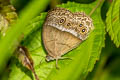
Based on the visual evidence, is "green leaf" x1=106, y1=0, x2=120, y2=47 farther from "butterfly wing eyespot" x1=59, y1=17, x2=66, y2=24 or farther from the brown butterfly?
"butterfly wing eyespot" x1=59, y1=17, x2=66, y2=24

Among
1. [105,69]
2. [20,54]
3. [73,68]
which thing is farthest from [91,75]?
[73,68]

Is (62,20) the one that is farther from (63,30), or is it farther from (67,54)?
(67,54)

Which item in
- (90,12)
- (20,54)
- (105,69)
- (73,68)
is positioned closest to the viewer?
(73,68)

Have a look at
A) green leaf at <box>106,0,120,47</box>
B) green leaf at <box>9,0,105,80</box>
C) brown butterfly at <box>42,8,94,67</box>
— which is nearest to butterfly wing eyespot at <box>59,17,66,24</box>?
brown butterfly at <box>42,8,94,67</box>

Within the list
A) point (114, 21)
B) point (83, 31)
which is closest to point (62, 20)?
point (83, 31)

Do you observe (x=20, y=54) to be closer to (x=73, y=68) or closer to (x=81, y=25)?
(x=73, y=68)

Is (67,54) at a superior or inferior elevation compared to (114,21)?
inferior

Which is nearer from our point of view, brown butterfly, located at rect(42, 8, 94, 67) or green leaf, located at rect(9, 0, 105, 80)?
green leaf, located at rect(9, 0, 105, 80)

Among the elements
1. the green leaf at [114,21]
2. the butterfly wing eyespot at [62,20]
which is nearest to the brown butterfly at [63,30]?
the butterfly wing eyespot at [62,20]
